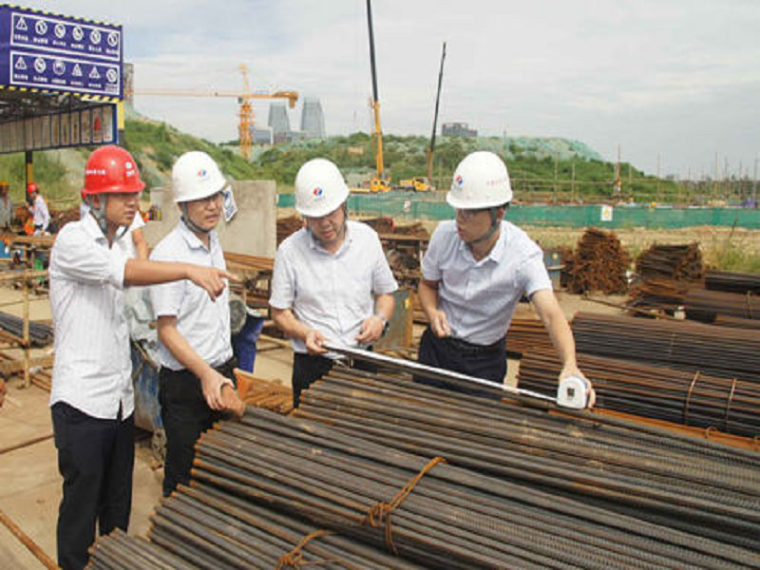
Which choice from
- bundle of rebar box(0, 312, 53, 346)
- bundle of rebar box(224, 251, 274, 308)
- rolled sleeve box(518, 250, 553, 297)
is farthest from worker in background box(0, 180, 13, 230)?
rolled sleeve box(518, 250, 553, 297)

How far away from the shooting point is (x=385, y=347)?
8.05 meters

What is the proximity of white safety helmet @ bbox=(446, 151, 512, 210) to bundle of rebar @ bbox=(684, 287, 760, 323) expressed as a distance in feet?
22.6

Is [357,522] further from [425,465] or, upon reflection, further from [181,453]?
[181,453]

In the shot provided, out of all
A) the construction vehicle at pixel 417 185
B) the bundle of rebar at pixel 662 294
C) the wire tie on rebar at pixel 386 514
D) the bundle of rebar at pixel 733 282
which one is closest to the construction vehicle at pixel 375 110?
the construction vehicle at pixel 417 185

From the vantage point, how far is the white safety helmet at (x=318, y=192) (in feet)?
10.2

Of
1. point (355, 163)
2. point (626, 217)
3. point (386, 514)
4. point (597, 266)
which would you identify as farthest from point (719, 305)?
point (355, 163)

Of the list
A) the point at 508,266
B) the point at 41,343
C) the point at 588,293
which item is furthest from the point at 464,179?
the point at 588,293

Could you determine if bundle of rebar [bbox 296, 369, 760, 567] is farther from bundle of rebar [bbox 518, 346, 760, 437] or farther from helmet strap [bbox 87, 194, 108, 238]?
bundle of rebar [bbox 518, 346, 760, 437]

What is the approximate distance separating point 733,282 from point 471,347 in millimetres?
7775

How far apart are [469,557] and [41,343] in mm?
7498

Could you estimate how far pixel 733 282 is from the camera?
943cm

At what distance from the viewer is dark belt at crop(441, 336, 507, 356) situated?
3260 millimetres

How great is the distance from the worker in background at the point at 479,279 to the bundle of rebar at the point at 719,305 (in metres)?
6.57

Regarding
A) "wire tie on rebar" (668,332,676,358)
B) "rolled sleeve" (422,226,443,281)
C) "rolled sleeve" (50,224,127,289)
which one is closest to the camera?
"rolled sleeve" (50,224,127,289)
